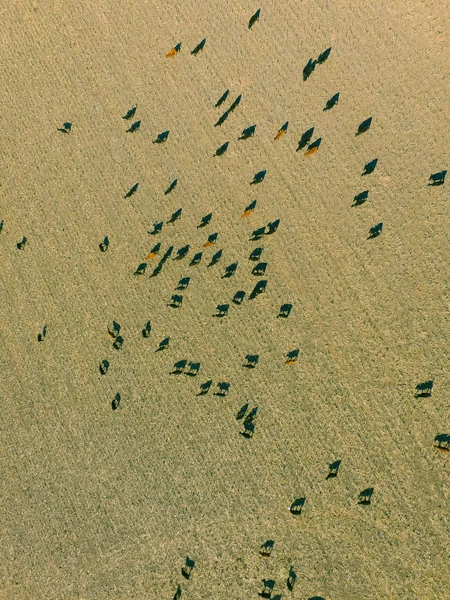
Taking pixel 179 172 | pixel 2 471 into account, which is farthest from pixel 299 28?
pixel 2 471

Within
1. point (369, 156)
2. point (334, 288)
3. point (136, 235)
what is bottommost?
point (334, 288)

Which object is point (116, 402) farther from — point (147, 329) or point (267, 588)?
point (267, 588)

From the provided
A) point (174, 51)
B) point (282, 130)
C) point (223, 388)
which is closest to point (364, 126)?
point (282, 130)

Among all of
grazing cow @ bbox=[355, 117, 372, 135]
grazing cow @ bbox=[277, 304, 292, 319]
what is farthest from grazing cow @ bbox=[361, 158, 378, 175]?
grazing cow @ bbox=[277, 304, 292, 319]

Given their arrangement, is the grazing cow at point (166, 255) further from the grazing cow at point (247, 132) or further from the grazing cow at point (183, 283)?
the grazing cow at point (247, 132)

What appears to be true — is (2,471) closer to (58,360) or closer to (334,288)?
(58,360)

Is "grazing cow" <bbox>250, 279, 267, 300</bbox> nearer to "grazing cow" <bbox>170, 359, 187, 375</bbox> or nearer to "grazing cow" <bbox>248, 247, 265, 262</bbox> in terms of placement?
"grazing cow" <bbox>248, 247, 265, 262</bbox>
